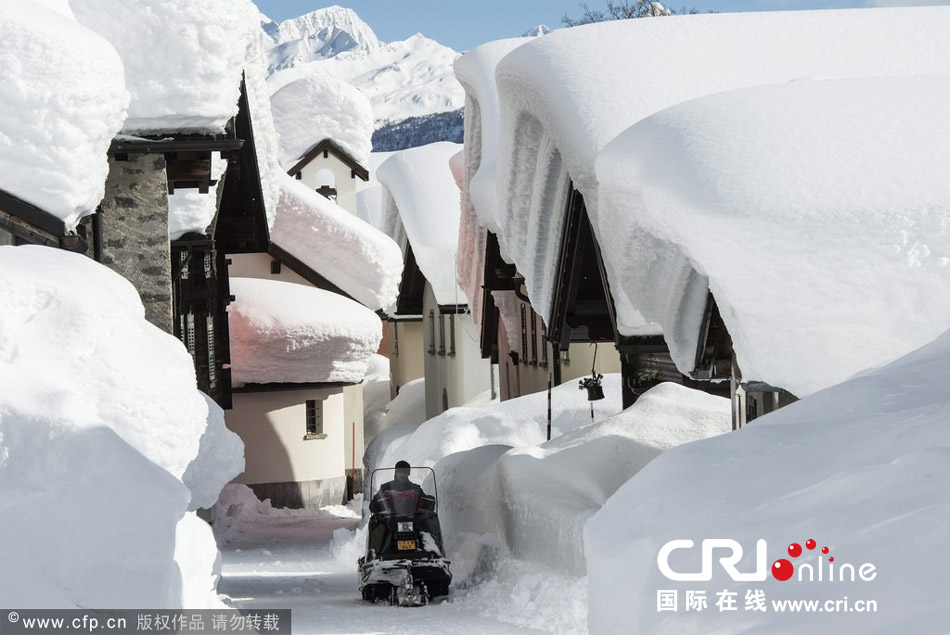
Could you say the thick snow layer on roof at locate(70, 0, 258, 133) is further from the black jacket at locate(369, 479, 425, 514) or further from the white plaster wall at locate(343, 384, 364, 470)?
the white plaster wall at locate(343, 384, 364, 470)

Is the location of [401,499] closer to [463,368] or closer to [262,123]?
[262,123]

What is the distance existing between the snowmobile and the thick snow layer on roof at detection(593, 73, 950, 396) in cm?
415

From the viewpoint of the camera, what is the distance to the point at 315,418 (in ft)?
84.9

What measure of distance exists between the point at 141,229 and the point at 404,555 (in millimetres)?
4455

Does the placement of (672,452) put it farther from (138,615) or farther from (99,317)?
(99,317)

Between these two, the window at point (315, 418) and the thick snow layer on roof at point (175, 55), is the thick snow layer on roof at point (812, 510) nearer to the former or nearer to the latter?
the thick snow layer on roof at point (175, 55)

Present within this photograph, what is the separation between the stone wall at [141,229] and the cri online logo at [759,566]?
32.6 ft

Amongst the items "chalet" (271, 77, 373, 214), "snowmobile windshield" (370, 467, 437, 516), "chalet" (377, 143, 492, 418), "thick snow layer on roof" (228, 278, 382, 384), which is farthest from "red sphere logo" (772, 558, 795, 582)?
"chalet" (271, 77, 373, 214)

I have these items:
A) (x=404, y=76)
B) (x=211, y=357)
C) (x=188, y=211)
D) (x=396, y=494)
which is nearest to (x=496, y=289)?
(x=211, y=357)

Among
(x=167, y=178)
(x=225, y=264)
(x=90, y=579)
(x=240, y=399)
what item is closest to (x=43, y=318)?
(x=90, y=579)

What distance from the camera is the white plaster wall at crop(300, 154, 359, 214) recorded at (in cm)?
3803

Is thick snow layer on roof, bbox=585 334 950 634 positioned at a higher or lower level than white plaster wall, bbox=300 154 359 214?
lower

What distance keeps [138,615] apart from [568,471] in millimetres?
7579

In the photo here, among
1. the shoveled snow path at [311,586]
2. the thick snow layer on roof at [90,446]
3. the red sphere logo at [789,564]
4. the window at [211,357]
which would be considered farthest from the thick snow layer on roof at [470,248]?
the red sphere logo at [789,564]
